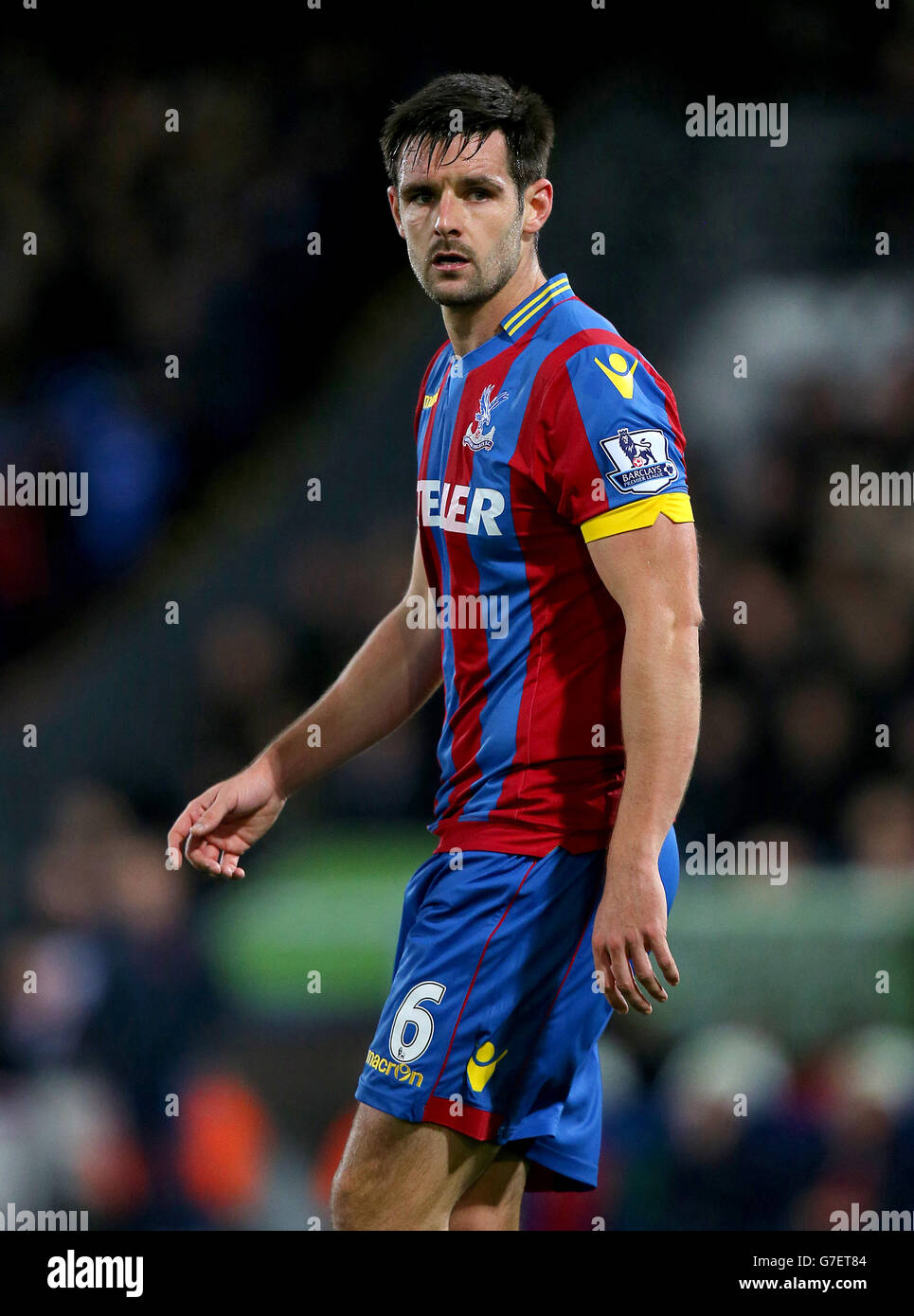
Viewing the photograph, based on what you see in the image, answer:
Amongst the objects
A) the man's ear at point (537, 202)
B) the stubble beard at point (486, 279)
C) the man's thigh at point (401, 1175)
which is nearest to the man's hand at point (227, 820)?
the man's thigh at point (401, 1175)

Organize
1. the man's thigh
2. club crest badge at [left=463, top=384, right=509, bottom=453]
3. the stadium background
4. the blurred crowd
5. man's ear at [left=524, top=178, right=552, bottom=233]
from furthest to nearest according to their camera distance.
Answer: the stadium background → the blurred crowd → man's ear at [left=524, top=178, right=552, bottom=233] → club crest badge at [left=463, top=384, right=509, bottom=453] → the man's thigh

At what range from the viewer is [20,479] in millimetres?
4102

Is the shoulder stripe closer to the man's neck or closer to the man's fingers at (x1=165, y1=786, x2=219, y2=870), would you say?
the man's neck

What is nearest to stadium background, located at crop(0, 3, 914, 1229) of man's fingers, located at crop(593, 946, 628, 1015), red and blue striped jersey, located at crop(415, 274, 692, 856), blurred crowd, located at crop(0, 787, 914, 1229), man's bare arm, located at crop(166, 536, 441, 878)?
blurred crowd, located at crop(0, 787, 914, 1229)

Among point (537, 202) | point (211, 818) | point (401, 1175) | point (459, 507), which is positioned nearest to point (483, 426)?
point (459, 507)

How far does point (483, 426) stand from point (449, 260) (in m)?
0.24

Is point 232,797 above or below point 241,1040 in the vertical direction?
above

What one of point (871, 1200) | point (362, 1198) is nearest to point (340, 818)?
point (871, 1200)

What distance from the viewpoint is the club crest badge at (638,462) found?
197 cm

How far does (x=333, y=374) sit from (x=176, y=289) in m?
0.51

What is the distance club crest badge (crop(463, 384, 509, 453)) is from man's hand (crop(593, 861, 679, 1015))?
0.62m

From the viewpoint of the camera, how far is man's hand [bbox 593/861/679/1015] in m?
1.89

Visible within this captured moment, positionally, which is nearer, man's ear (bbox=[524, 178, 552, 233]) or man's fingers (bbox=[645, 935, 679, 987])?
man's fingers (bbox=[645, 935, 679, 987])
